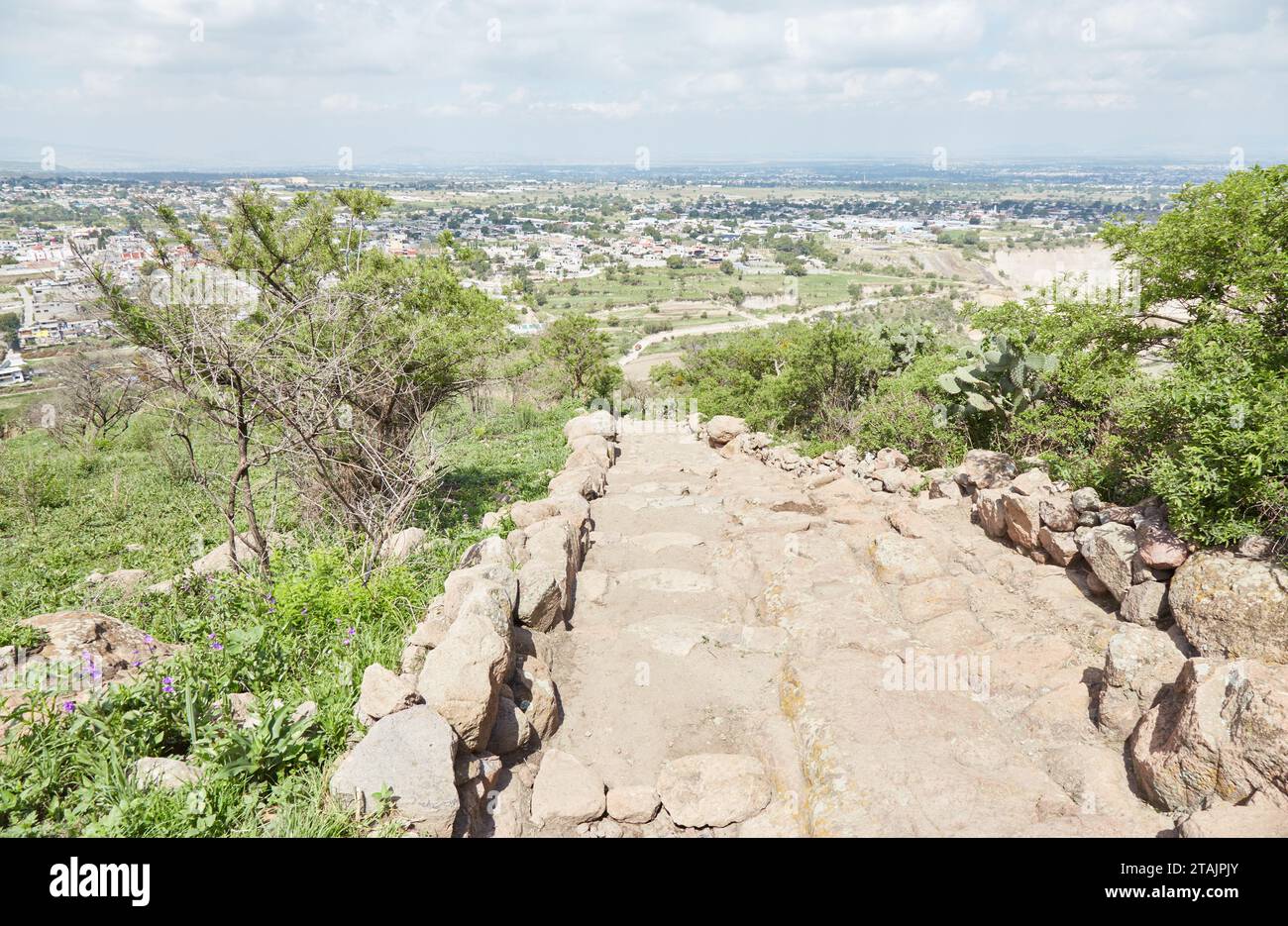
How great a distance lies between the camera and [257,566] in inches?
249

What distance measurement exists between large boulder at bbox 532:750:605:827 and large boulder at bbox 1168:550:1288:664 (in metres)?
4.14

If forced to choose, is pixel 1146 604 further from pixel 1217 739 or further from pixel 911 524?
pixel 911 524

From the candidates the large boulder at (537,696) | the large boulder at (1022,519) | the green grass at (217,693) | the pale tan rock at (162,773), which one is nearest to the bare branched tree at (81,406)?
the green grass at (217,693)

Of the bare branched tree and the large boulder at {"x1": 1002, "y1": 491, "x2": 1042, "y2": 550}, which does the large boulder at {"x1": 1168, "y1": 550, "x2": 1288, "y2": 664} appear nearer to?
the large boulder at {"x1": 1002, "y1": 491, "x2": 1042, "y2": 550}

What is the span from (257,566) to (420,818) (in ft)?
12.9

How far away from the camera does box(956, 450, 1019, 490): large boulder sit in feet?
26.7

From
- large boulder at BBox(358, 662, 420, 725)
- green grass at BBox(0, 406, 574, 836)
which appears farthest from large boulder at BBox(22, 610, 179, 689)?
large boulder at BBox(358, 662, 420, 725)

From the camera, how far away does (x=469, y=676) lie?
165 inches

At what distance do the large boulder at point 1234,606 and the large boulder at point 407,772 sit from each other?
4907 millimetres

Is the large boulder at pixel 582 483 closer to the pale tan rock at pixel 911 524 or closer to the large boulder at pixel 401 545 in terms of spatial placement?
the large boulder at pixel 401 545

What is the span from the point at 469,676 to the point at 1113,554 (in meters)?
5.22

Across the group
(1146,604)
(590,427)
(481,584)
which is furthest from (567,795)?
(590,427)
